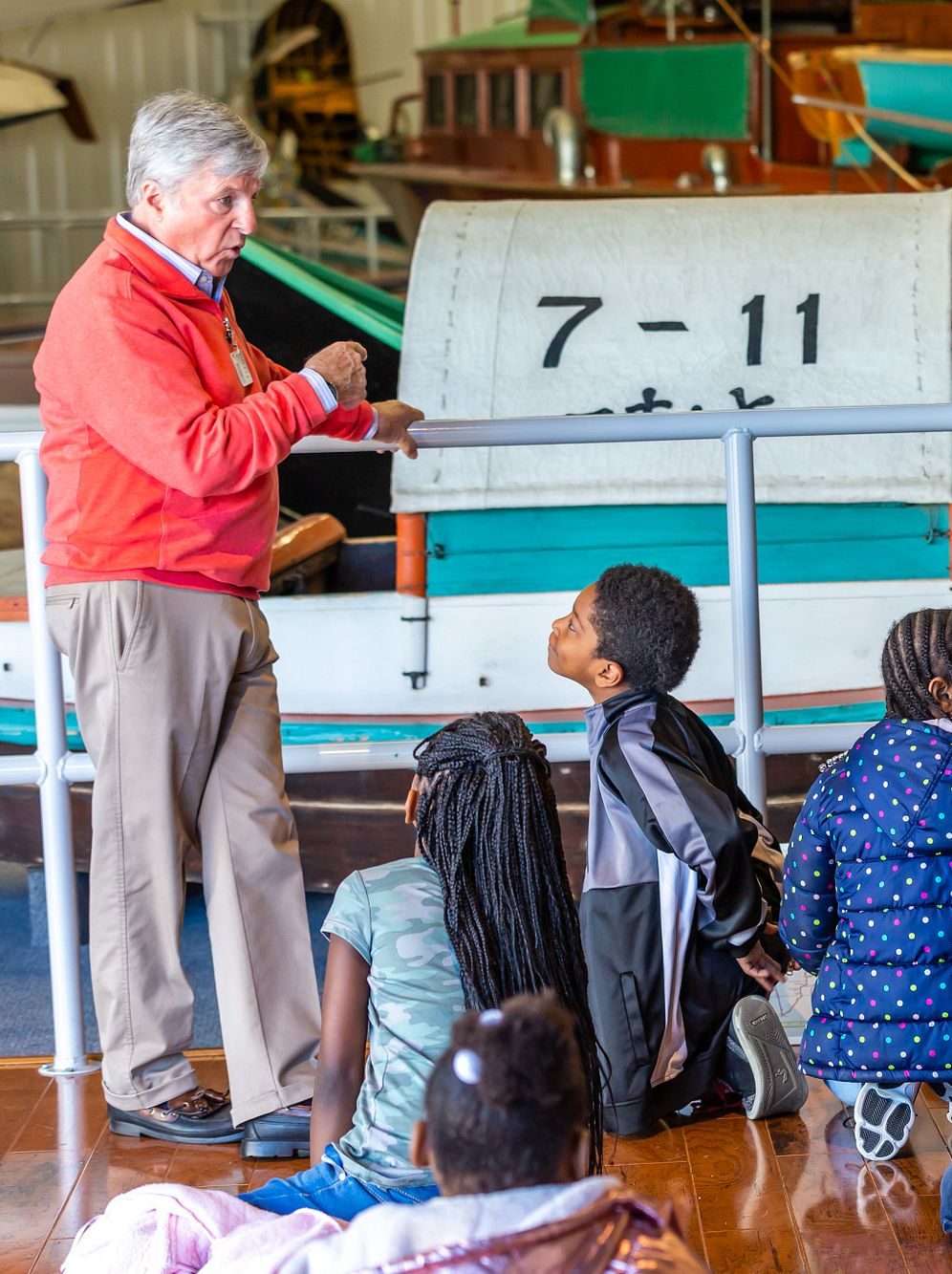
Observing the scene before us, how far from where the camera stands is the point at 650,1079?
230 cm

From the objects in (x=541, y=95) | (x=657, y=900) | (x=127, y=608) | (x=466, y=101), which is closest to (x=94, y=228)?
(x=466, y=101)

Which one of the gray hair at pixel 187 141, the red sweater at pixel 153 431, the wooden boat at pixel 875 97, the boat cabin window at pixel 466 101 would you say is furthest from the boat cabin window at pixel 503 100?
the gray hair at pixel 187 141

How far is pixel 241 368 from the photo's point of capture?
2.27 meters

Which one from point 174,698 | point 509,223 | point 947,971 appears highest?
→ point 509,223

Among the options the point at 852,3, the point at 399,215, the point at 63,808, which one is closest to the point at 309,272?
the point at 63,808

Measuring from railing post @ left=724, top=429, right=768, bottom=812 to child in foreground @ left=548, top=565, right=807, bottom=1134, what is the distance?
0.33 meters

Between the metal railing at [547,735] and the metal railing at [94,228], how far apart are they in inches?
346

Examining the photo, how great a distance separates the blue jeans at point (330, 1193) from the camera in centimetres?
177

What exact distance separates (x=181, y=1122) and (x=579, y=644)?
2.99 ft

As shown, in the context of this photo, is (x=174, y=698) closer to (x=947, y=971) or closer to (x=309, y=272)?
(x=947, y=971)

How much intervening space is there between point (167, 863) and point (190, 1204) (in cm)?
65

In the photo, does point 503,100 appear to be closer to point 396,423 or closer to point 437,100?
point 437,100

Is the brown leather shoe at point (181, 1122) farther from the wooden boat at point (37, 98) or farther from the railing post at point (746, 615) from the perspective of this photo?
the wooden boat at point (37, 98)

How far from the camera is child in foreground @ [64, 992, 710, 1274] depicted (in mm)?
1223
